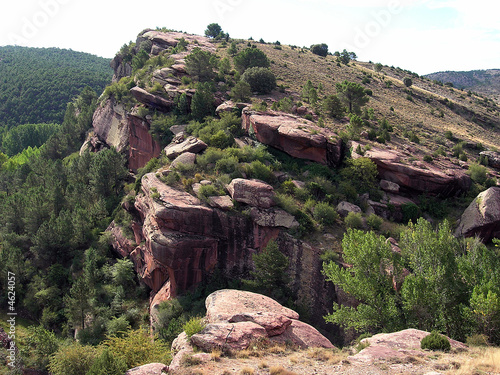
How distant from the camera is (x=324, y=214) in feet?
97.2

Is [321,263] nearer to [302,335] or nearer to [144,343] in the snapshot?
[302,335]

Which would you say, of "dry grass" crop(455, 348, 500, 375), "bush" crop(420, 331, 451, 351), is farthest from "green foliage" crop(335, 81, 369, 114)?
"dry grass" crop(455, 348, 500, 375)

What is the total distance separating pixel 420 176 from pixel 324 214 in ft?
37.4

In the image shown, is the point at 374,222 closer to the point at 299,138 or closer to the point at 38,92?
the point at 299,138

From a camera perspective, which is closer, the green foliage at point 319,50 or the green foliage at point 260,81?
the green foliage at point 260,81

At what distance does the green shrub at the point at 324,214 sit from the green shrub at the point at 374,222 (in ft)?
Answer: 9.87

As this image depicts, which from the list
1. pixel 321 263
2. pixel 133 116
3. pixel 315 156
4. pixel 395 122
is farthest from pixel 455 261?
pixel 133 116

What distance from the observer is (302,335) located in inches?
797

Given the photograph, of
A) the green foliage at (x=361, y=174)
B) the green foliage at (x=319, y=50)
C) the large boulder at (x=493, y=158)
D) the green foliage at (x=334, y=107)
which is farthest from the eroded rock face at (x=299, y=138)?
the green foliage at (x=319, y=50)

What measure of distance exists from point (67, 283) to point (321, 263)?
2879cm

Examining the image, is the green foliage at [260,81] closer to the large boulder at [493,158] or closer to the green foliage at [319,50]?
the large boulder at [493,158]

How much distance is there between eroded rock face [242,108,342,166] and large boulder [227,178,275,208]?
7.57 meters

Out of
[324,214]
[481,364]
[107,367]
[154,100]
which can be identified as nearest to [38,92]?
[154,100]

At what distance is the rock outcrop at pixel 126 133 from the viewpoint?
161 ft
